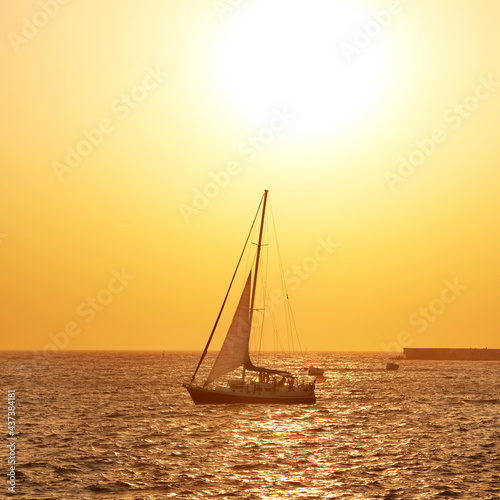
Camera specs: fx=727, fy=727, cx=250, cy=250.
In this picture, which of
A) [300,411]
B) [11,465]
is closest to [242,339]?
[300,411]

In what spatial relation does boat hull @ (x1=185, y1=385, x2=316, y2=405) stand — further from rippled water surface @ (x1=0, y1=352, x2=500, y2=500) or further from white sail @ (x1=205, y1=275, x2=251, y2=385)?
white sail @ (x1=205, y1=275, x2=251, y2=385)

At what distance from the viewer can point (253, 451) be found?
52.2 m

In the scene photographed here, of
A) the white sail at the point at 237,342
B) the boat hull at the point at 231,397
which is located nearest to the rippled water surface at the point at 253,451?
the boat hull at the point at 231,397

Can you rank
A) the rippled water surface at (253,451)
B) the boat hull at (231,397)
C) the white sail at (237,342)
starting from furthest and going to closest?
the boat hull at (231,397) → the white sail at (237,342) → the rippled water surface at (253,451)

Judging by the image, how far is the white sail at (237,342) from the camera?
243ft

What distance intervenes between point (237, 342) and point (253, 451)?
74.2ft

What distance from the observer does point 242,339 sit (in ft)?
244

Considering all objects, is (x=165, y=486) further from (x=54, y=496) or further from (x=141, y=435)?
(x=141, y=435)

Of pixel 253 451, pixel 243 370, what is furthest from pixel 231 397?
pixel 253 451

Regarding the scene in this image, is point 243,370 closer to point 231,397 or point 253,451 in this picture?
point 231,397

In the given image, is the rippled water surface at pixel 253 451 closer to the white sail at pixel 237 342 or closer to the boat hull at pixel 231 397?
the boat hull at pixel 231 397

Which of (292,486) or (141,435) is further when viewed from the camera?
(141,435)

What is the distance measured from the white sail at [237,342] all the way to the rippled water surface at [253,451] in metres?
5.07

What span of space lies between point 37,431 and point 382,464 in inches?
1205
